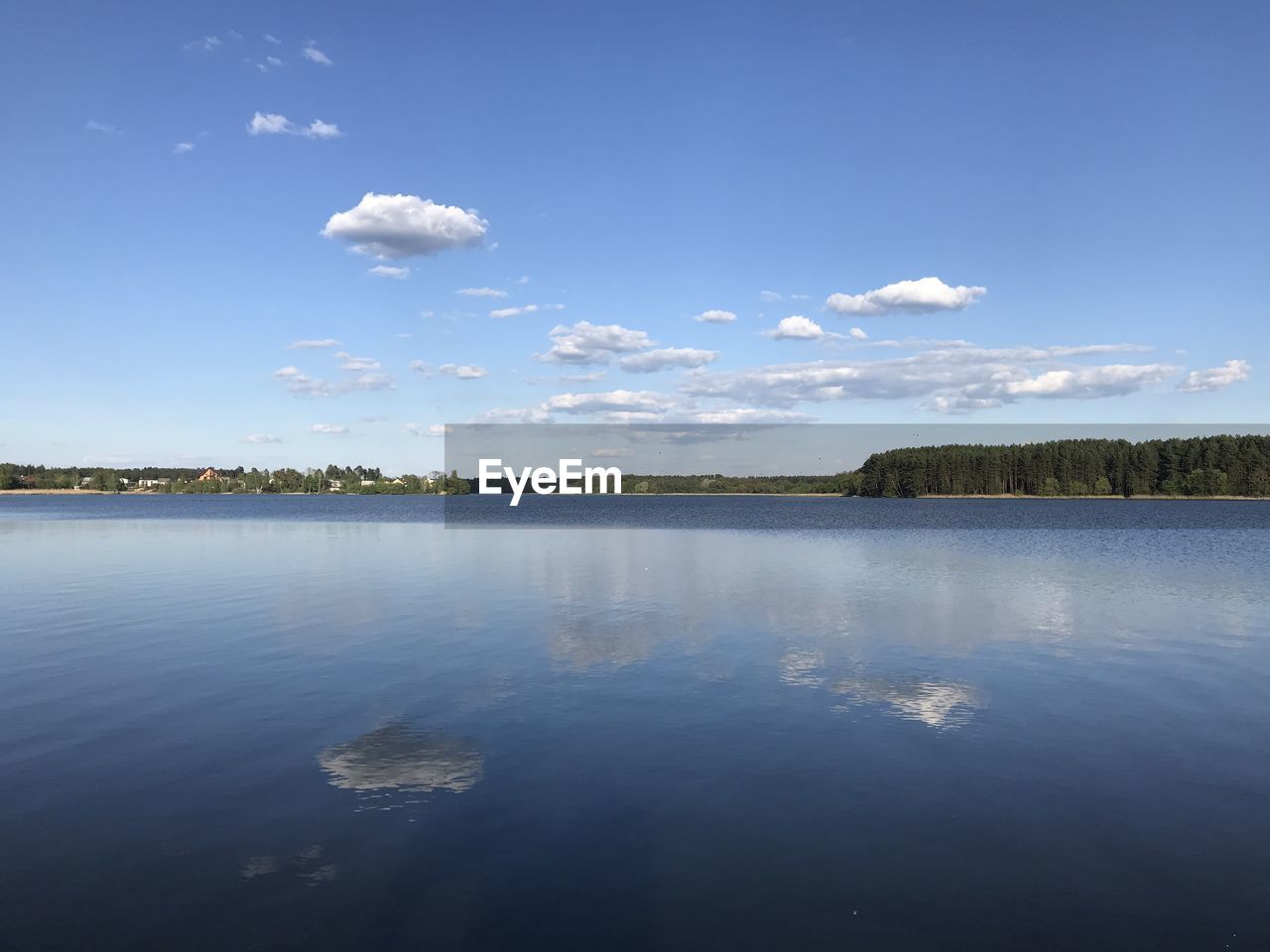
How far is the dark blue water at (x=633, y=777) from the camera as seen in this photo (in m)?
8.81

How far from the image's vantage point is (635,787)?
1236cm

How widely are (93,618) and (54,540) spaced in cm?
4425

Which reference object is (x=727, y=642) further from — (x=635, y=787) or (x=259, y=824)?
(x=259, y=824)

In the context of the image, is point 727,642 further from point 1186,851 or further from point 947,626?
point 1186,851

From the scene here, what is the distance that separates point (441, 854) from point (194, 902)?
9.03 feet

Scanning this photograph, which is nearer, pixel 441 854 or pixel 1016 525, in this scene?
pixel 441 854

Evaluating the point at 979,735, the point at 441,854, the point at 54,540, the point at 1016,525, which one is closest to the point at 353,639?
the point at 441,854

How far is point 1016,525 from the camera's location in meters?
95.1

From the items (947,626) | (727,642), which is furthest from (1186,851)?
(947,626)

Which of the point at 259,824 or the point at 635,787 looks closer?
the point at 259,824

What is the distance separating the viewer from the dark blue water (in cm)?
881

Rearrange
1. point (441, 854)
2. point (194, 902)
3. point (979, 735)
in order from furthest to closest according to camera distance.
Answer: point (979, 735) < point (441, 854) < point (194, 902)

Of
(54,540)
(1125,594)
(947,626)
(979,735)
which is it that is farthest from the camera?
(54,540)

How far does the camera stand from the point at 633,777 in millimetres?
12750
